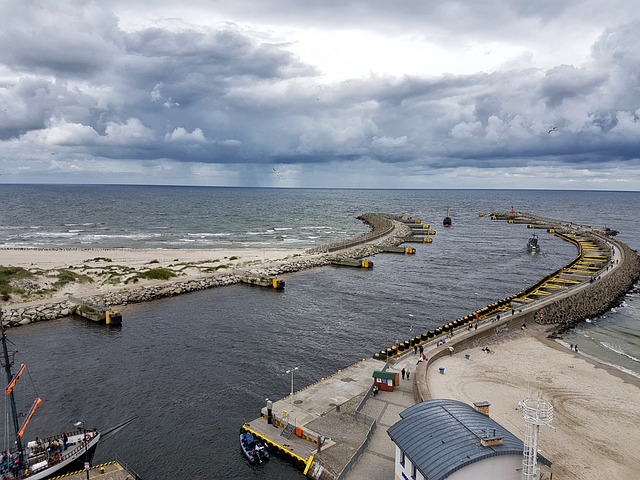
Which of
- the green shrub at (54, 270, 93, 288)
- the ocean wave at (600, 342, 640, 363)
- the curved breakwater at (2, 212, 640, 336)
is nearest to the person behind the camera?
the ocean wave at (600, 342, 640, 363)

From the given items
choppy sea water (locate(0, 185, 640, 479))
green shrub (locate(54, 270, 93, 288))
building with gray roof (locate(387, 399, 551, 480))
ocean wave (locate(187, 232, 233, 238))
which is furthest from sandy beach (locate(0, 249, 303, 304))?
building with gray roof (locate(387, 399, 551, 480))

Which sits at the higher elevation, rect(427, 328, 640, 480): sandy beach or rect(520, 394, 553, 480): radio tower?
rect(520, 394, 553, 480): radio tower

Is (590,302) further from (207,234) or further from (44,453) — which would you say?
(207,234)

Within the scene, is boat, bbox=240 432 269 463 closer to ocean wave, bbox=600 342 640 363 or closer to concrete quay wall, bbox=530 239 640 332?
ocean wave, bbox=600 342 640 363

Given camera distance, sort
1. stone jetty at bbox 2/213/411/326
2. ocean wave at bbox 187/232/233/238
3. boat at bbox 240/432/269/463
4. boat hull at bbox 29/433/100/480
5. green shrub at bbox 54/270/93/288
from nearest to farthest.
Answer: boat hull at bbox 29/433/100/480 → boat at bbox 240/432/269/463 → stone jetty at bbox 2/213/411/326 → green shrub at bbox 54/270/93/288 → ocean wave at bbox 187/232/233/238

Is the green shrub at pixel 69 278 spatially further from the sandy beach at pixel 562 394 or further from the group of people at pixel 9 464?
the sandy beach at pixel 562 394

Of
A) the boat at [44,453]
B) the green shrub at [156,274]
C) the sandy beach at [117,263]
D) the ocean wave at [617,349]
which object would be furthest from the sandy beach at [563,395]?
the sandy beach at [117,263]

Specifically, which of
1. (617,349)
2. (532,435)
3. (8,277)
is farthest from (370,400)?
(8,277)
